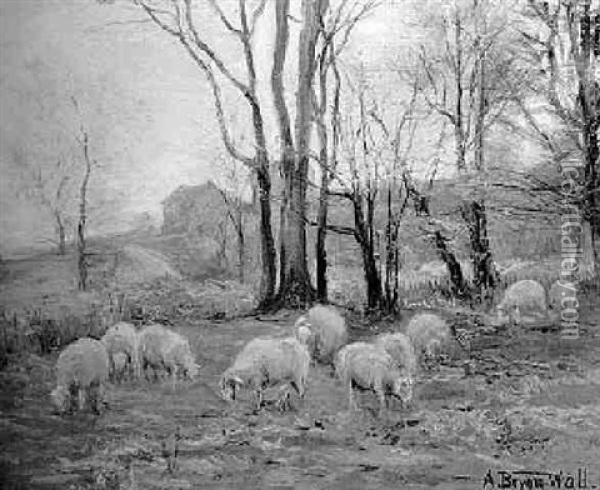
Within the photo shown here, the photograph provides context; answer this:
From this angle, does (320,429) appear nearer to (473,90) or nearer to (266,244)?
(266,244)

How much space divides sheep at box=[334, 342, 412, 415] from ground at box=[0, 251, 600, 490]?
0.12 ft

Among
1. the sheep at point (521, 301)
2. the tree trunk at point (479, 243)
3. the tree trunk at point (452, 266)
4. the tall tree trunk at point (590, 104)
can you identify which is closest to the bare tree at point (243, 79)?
the tree trunk at point (452, 266)

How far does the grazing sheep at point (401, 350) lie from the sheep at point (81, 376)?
82 centimetres

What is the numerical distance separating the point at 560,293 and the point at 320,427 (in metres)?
0.82

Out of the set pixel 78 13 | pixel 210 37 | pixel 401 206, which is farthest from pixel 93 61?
pixel 401 206

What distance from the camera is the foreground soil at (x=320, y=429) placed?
8.25 feet

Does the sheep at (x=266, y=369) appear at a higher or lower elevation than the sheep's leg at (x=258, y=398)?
higher

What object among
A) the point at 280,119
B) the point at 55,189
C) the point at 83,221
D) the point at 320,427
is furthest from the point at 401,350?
the point at 55,189

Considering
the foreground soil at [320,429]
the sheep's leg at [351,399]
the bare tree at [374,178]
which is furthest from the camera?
the bare tree at [374,178]

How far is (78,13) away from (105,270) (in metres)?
0.86

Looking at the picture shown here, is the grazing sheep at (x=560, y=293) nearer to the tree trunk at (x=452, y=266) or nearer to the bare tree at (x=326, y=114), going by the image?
the tree trunk at (x=452, y=266)

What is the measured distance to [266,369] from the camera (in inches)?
105

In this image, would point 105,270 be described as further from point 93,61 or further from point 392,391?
point 392,391

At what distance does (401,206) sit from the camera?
2.76 metres
